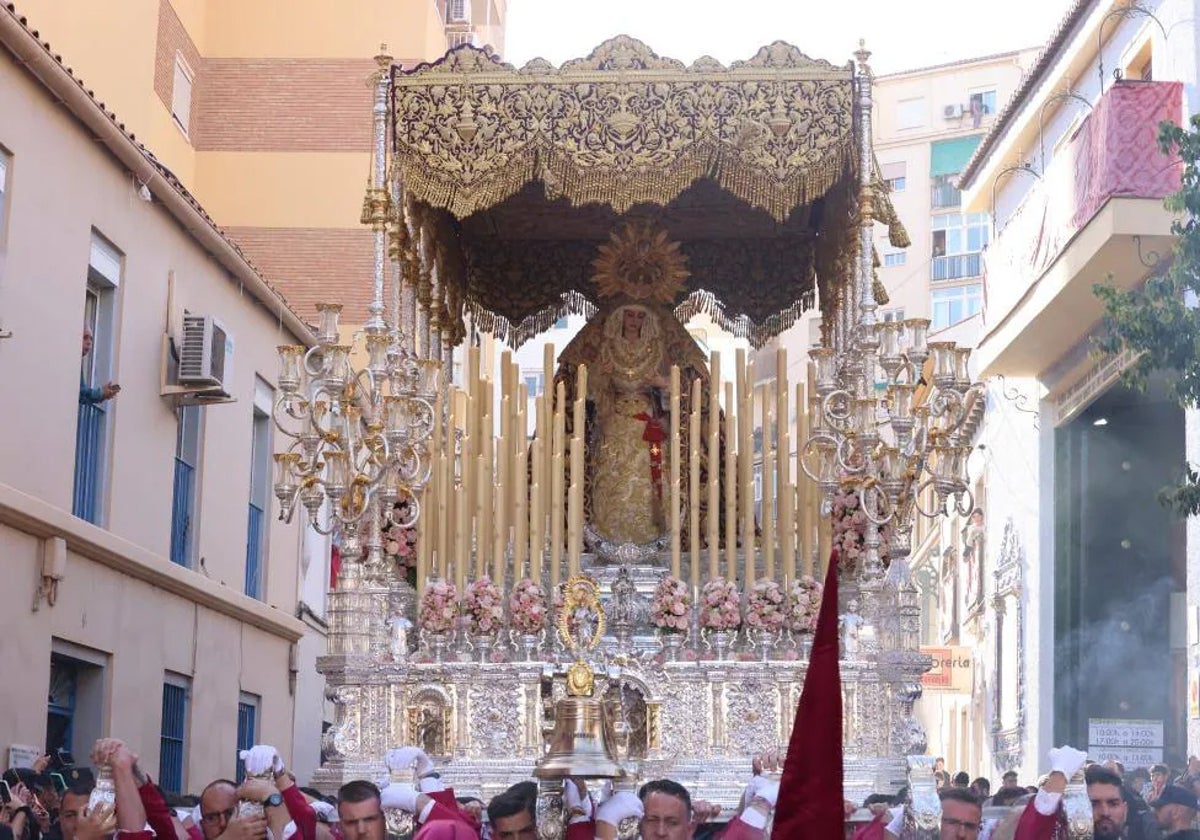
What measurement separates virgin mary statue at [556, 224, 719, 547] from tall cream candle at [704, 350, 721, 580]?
0.67 meters

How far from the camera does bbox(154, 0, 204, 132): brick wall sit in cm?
1942

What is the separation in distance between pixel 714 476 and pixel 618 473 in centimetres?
119

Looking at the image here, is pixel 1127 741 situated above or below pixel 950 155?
below

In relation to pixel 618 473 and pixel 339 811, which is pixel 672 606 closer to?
pixel 618 473

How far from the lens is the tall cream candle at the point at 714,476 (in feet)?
37.1

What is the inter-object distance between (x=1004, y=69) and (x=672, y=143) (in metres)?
28.8

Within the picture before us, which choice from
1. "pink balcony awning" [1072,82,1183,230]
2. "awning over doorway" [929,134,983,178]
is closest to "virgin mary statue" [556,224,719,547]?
"pink balcony awning" [1072,82,1183,230]

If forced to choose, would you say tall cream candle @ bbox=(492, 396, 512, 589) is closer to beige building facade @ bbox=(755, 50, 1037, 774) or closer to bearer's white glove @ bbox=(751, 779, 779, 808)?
bearer's white glove @ bbox=(751, 779, 779, 808)

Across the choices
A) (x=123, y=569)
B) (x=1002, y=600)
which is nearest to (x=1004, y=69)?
(x=1002, y=600)

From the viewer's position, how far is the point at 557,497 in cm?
1140

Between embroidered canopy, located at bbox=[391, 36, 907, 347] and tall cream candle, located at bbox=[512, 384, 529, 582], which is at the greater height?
embroidered canopy, located at bbox=[391, 36, 907, 347]

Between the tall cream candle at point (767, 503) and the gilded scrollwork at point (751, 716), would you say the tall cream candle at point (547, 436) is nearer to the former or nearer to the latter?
the tall cream candle at point (767, 503)

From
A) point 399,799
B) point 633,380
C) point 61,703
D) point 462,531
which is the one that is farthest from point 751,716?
point 61,703

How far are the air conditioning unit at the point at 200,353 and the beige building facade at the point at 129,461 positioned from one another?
0.02 metres
